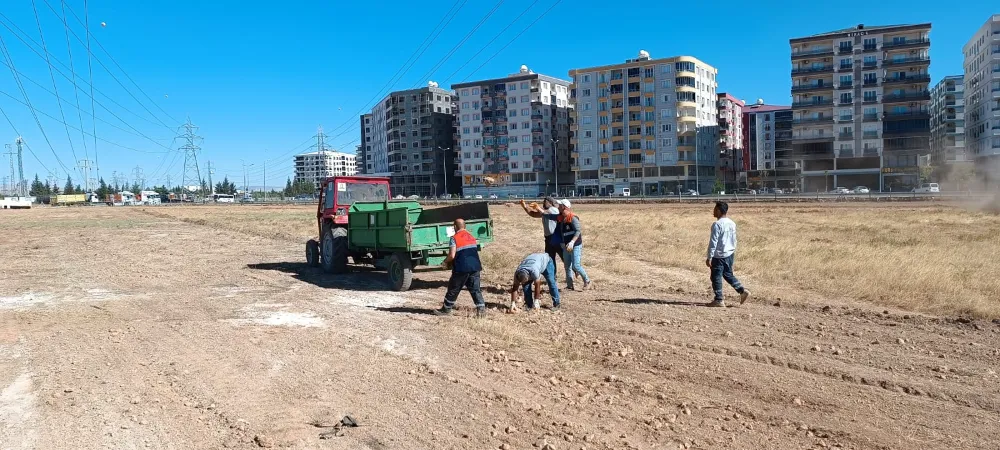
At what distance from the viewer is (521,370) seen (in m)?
7.24

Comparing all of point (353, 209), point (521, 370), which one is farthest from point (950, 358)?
point (353, 209)

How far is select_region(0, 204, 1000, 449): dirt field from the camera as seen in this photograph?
216 inches

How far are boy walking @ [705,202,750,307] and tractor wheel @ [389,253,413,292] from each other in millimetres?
5483

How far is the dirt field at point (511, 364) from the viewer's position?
548 centimetres

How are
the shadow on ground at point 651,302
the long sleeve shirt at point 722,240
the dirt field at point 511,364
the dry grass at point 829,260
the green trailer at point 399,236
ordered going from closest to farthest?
1. the dirt field at point 511,364
2. the long sleeve shirt at point 722,240
3. the shadow on ground at point 651,302
4. the dry grass at point 829,260
5. the green trailer at point 399,236

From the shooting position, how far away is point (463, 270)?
33.6 ft

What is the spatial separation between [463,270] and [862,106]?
98.7m

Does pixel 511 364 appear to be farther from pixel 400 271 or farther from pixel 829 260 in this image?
pixel 829 260

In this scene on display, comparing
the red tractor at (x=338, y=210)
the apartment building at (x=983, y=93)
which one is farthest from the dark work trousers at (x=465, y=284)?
the apartment building at (x=983, y=93)

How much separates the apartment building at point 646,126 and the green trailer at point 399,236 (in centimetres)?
9348

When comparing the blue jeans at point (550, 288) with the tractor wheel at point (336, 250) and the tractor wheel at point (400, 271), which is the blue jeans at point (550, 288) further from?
the tractor wheel at point (336, 250)

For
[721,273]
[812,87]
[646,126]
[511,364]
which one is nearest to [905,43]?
[812,87]

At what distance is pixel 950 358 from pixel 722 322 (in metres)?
2.78

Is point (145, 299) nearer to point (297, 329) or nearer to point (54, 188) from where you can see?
point (297, 329)
